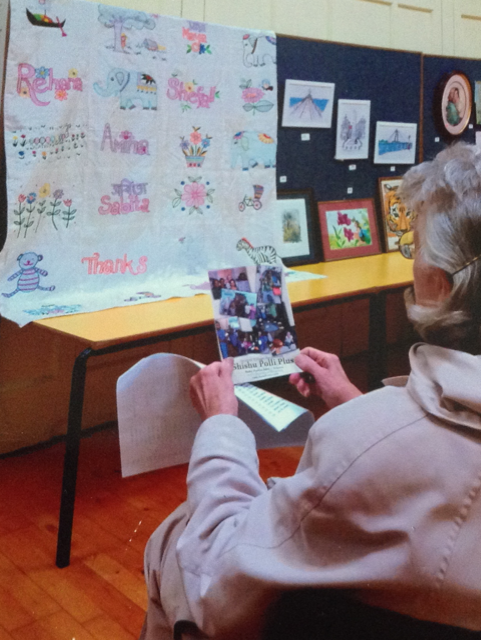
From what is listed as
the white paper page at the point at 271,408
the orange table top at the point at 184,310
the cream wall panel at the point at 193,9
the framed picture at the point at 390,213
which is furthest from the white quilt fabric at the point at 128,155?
the white paper page at the point at 271,408

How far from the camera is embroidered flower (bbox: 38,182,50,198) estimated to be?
2018 millimetres

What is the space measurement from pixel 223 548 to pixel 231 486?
4.2 inches

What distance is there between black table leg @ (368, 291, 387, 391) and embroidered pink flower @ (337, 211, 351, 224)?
25.6 inches

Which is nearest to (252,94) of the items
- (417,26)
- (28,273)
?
(28,273)

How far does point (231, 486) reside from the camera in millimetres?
849

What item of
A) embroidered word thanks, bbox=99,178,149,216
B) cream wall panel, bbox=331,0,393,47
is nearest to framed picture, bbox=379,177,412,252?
cream wall panel, bbox=331,0,393,47

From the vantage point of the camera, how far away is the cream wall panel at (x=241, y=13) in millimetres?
2604

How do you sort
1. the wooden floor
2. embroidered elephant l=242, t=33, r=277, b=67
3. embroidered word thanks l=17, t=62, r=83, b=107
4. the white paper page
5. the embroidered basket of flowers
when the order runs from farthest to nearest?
embroidered elephant l=242, t=33, r=277, b=67 → the embroidered basket of flowers → embroidered word thanks l=17, t=62, r=83, b=107 → the wooden floor → the white paper page

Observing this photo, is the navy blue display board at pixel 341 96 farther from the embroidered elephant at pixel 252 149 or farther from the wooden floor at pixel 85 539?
the wooden floor at pixel 85 539

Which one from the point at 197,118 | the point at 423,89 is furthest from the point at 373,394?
the point at 423,89

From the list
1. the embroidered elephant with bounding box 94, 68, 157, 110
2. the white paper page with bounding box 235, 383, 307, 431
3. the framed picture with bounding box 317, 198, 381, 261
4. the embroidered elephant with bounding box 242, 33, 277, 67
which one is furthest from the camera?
the framed picture with bounding box 317, 198, 381, 261

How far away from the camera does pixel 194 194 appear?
2.45m

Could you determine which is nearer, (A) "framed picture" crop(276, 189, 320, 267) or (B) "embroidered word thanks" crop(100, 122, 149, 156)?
(B) "embroidered word thanks" crop(100, 122, 149, 156)

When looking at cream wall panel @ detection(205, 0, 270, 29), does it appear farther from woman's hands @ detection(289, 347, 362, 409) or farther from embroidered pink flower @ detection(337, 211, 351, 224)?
woman's hands @ detection(289, 347, 362, 409)
